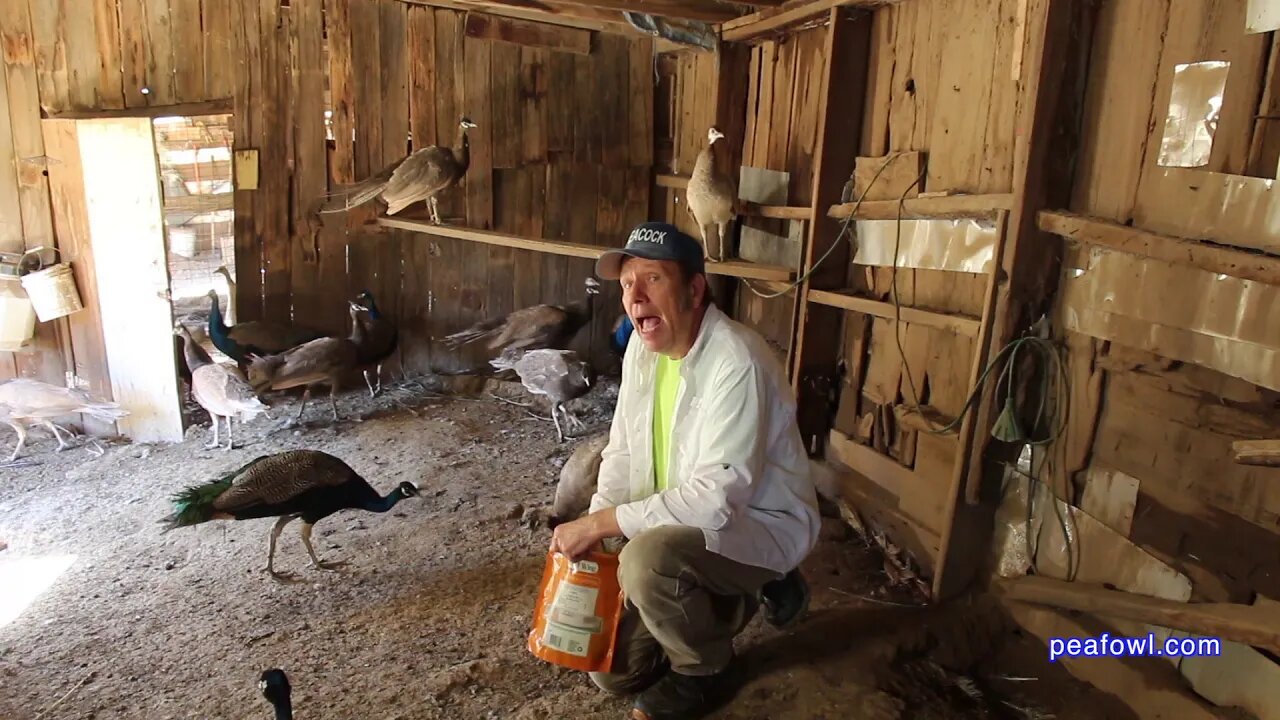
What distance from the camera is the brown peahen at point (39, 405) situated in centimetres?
438

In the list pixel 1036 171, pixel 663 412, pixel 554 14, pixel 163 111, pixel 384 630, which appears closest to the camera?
pixel 663 412

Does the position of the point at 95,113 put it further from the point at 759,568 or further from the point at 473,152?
the point at 759,568

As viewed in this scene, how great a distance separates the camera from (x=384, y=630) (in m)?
2.86

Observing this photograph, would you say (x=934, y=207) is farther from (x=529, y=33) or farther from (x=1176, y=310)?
(x=529, y=33)

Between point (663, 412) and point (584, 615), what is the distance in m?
0.60

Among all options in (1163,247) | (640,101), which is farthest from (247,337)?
(1163,247)

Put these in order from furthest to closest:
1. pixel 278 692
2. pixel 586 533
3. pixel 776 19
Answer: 1. pixel 776 19
2. pixel 586 533
3. pixel 278 692

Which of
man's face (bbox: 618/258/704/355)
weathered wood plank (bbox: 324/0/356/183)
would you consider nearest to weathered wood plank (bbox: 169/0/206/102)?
weathered wood plank (bbox: 324/0/356/183)

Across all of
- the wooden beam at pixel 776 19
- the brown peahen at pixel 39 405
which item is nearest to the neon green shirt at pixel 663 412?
the wooden beam at pixel 776 19

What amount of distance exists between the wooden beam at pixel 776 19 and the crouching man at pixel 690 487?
2.01 meters

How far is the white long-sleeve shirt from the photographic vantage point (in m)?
2.04

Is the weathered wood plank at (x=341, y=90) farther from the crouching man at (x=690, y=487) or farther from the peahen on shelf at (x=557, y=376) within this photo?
the crouching man at (x=690, y=487)

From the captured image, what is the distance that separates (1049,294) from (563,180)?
4.02 meters

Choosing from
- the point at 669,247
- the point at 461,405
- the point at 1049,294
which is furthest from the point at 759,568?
the point at 461,405
